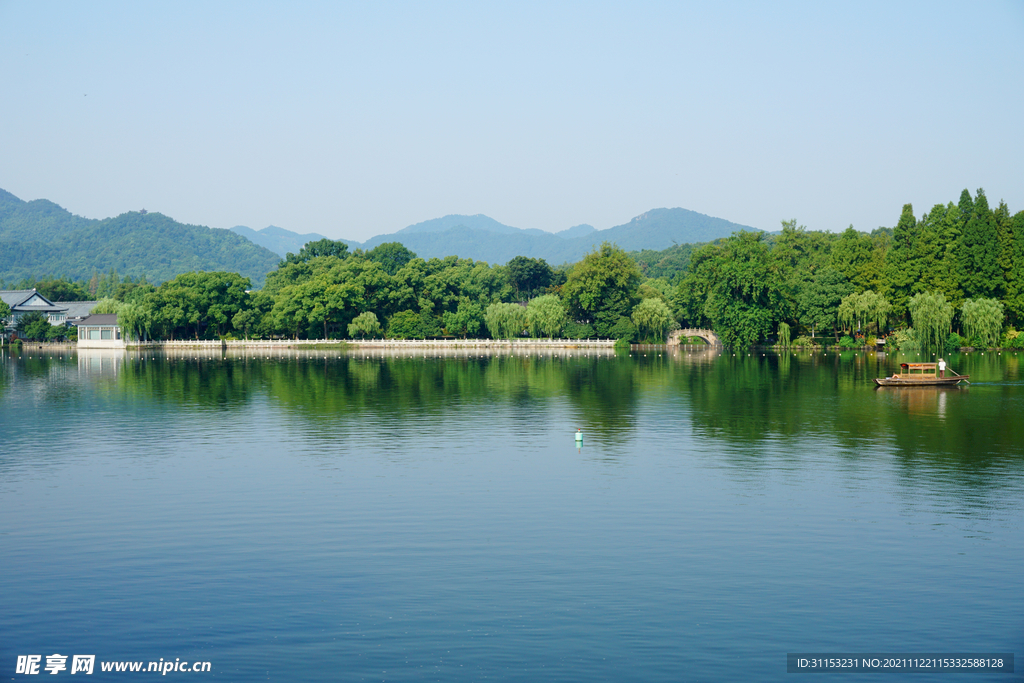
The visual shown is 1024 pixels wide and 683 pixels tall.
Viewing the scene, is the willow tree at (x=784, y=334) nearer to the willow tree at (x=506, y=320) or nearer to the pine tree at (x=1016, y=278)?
the pine tree at (x=1016, y=278)

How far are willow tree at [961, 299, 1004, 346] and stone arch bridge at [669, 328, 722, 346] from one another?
31364mm

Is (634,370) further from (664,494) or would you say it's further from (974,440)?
(664,494)

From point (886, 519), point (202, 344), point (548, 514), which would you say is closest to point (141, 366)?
point (202, 344)

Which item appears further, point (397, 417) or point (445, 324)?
point (445, 324)

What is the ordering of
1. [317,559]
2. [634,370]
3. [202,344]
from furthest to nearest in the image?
[202,344] → [634,370] → [317,559]

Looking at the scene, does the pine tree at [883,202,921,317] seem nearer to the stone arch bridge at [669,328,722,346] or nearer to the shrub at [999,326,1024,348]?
the shrub at [999,326,1024,348]

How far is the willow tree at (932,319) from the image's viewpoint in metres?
76.1

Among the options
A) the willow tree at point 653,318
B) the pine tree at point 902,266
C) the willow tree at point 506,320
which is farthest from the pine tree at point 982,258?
the willow tree at point 506,320

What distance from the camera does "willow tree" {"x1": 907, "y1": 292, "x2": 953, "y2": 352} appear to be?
76062 mm

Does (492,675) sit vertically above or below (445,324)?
below

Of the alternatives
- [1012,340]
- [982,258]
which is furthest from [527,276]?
[1012,340]

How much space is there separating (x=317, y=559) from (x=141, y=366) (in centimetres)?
6699

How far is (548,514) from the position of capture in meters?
20.0

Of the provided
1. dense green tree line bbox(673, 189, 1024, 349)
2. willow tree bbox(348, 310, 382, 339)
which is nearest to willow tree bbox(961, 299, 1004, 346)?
dense green tree line bbox(673, 189, 1024, 349)
